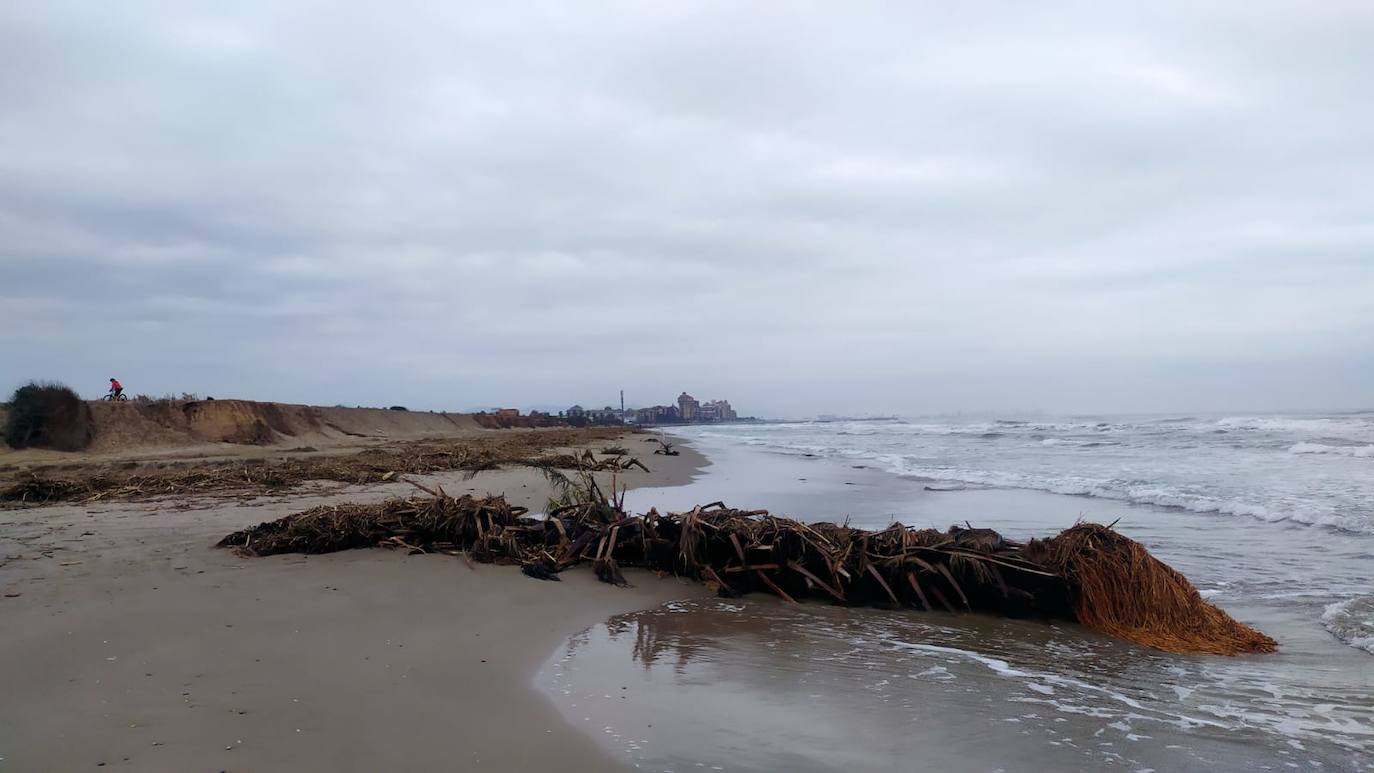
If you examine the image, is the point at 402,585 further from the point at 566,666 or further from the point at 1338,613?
the point at 1338,613

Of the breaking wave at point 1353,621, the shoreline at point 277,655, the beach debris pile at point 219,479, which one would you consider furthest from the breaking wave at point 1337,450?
the shoreline at point 277,655

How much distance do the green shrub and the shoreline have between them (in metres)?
16.1

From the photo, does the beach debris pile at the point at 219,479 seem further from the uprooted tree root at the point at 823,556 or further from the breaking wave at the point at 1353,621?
the breaking wave at the point at 1353,621

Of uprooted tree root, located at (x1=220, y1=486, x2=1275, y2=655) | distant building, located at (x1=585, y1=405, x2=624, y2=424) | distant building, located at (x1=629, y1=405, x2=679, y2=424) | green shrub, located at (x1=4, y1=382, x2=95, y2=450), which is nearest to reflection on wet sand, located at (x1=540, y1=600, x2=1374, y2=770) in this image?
uprooted tree root, located at (x1=220, y1=486, x2=1275, y2=655)

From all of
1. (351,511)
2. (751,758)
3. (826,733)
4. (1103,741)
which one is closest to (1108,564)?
(1103,741)

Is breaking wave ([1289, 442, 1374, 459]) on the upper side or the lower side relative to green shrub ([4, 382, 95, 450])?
lower

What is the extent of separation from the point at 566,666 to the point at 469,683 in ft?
1.95

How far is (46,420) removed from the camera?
1900cm

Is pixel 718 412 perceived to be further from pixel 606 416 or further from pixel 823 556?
pixel 823 556

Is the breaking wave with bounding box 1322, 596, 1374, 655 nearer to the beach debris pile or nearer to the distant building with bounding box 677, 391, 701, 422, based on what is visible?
the beach debris pile

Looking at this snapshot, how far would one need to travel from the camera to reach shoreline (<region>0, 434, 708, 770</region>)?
274 cm

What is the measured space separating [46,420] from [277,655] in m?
21.7

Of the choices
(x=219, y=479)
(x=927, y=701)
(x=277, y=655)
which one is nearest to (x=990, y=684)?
(x=927, y=701)

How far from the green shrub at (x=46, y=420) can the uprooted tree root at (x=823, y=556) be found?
18.1 m
